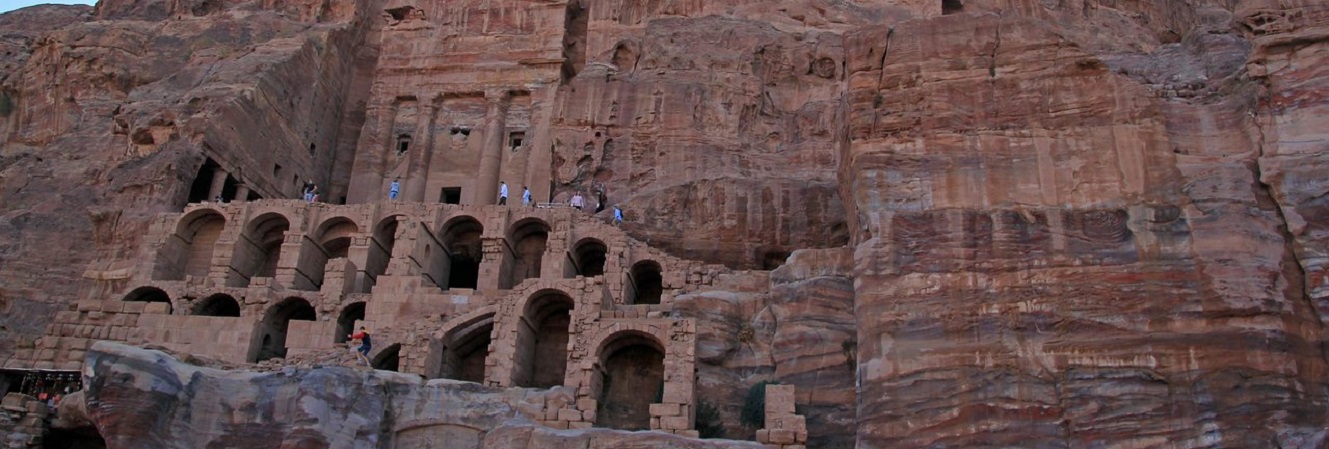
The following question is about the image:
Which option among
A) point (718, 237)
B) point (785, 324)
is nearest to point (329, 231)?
point (718, 237)

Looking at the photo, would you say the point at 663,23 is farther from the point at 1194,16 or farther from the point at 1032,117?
the point at 1194,16

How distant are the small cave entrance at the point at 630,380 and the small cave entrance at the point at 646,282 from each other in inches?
164

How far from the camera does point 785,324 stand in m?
26.5

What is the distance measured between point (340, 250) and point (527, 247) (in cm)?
682

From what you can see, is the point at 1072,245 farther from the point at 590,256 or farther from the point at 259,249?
the point at 259,249

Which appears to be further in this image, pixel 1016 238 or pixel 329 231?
pixel 329 231

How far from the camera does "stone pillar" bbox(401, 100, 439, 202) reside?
148 ft

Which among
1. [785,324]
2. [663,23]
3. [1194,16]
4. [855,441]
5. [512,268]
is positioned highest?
[1194,16]

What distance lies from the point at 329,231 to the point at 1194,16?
3988cm

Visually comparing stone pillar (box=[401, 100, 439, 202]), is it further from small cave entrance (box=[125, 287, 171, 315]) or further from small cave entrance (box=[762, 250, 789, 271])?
small cave entrance (box=[762, 250, 789, 271])

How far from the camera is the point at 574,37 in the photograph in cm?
4956

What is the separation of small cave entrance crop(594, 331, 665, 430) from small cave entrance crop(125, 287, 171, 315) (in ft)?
51.0

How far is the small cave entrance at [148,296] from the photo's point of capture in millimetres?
34156

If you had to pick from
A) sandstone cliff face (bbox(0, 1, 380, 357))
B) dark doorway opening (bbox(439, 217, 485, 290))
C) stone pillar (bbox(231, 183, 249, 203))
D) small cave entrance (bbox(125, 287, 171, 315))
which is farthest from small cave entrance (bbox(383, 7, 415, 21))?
small cave entrance (bbox(125, 287, 171, 315))
